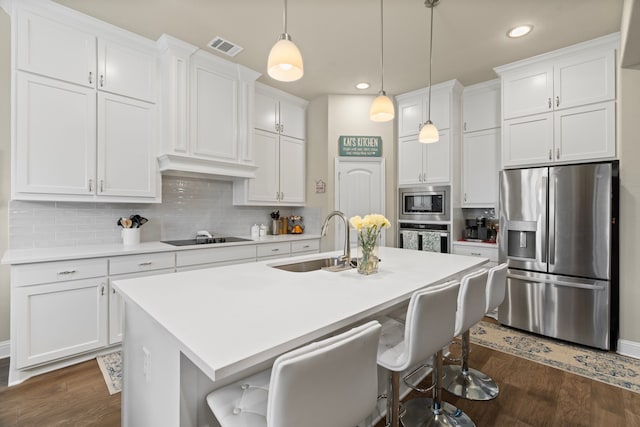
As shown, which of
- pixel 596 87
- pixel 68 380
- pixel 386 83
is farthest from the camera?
pixel 386 83

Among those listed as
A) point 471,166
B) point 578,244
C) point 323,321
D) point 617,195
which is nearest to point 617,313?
point 578,244

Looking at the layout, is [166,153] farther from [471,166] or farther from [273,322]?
[471,166]

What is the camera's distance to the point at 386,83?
381cm

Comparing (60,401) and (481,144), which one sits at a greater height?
(481,144)

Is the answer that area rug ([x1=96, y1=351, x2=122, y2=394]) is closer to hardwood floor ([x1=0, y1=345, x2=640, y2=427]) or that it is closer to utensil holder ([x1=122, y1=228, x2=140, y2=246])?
hardwood floor ([x1=0, y1=345, x2=640, y2=427])

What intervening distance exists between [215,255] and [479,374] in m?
2.50

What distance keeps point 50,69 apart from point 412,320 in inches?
123

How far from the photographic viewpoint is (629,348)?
8.48 ft

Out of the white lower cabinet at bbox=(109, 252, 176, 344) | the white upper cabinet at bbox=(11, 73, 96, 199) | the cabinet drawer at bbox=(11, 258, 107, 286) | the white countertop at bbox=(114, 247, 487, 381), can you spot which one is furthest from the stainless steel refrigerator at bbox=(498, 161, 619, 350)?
the white upper cabinet at bbox=(11, 73, 96, 199)

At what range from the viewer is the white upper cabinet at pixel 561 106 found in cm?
279

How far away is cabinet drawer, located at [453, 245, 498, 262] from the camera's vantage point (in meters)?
3.43

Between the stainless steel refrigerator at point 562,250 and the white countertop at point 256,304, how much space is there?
4.74 ft

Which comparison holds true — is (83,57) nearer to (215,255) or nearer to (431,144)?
(215,255)

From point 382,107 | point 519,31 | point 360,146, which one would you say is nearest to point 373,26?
point 382,107
